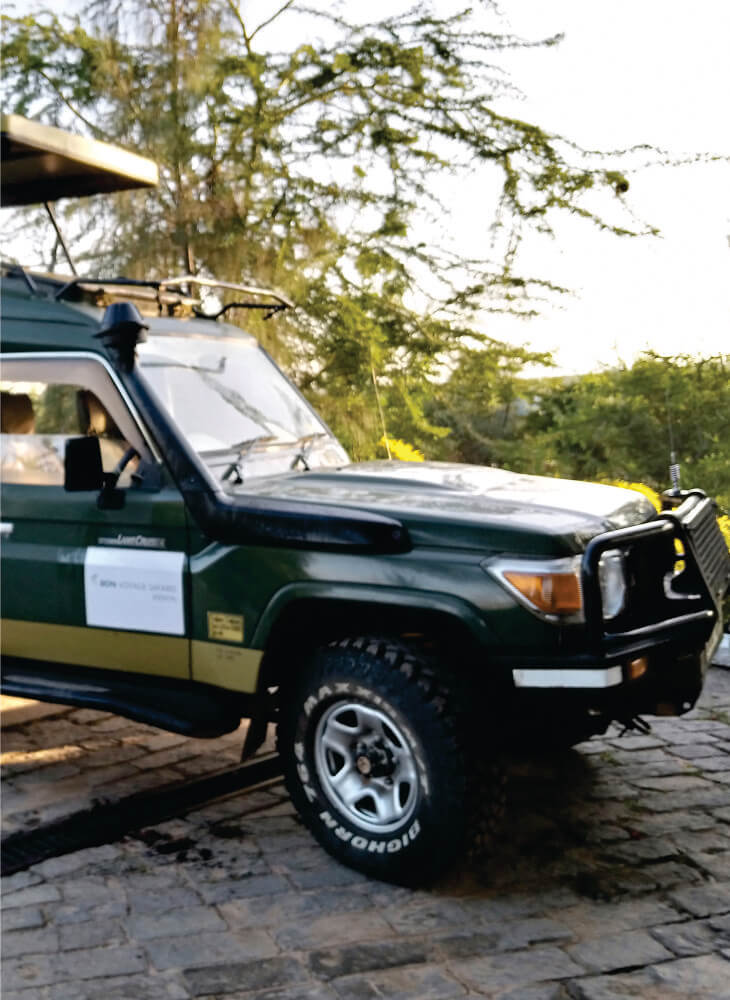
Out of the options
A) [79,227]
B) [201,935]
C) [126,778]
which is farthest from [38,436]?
[79,227]

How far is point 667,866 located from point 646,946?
2.01 ft

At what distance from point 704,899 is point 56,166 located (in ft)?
14.3

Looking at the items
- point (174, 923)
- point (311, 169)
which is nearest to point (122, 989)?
point (174, 923)

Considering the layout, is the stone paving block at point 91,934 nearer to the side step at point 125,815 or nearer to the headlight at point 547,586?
the side step at point 125,815

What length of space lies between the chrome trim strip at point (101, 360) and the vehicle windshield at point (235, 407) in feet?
0.40

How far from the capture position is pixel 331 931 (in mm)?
3410

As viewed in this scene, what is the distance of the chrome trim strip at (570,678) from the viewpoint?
3422mm

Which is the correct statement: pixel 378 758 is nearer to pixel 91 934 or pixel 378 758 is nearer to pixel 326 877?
pixel 326 877

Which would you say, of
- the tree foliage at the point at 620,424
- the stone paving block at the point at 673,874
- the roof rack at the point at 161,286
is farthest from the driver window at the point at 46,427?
the tree foliage at the point at 620,424

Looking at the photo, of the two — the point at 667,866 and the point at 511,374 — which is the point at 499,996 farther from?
the point at 511,374

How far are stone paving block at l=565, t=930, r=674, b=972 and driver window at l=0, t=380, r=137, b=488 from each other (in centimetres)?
252

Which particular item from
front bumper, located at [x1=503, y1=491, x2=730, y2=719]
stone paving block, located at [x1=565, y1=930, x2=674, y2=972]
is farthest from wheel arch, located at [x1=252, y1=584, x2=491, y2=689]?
stone paving block, located at [x1=565, y1=930, x2=674, y2=972]

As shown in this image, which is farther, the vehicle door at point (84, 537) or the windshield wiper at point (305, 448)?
the windshield wiper at point (305, 448)

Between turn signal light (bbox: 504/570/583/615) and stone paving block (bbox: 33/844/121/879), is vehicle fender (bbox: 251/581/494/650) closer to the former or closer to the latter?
turn signal light (bbox: 504/570/583/615)
